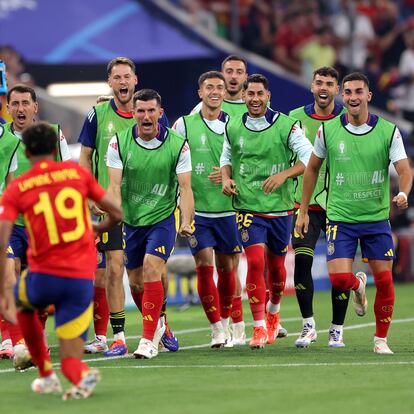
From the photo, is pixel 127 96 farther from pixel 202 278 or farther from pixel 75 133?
pixel 75 133

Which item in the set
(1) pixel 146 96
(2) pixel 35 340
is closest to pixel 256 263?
(1) pixel 146 96

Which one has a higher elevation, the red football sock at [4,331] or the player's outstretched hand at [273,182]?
the player's outstretched hand at [273,182]

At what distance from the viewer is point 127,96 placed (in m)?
13.6

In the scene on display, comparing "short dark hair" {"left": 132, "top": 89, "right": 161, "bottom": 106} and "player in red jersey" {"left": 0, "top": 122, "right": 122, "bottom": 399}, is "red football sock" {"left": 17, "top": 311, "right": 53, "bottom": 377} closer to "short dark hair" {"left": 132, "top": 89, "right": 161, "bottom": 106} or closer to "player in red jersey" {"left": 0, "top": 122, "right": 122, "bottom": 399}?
"player in red jersey" {"left": 0, "top": 122, "right": 122, "bottom": 399}

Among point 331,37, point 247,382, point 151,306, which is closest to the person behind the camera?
point 247,382

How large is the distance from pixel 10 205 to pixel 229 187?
171 inches

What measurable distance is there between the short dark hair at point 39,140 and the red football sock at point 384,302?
406cm

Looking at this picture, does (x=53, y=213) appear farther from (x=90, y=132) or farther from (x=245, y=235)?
(x=245, y=235)

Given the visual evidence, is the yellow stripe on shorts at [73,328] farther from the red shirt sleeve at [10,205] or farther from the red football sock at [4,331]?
the red football sock at [4,331]

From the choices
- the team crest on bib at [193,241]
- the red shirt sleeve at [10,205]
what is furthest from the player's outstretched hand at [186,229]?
the red shirt sleeve at [10,205]

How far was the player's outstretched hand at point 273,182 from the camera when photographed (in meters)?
13.3

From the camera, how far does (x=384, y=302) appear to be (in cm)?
1247

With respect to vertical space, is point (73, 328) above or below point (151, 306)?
above

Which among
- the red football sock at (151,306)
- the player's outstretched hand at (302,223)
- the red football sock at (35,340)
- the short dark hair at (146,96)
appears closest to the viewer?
the red football sock at (35,340)
